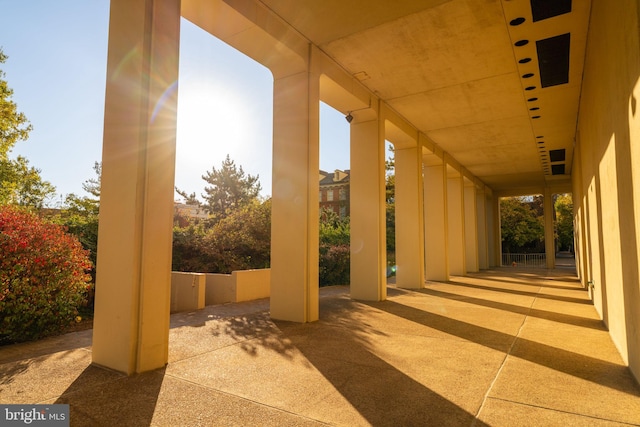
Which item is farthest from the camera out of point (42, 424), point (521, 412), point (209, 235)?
point (209, 235)

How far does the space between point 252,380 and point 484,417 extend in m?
1.93

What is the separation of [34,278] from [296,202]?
12.2 feet

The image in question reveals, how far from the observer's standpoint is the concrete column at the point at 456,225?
1522 centimetres

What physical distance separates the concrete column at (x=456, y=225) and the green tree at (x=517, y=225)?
57.8 feet

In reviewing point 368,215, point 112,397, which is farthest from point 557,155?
point 112,397

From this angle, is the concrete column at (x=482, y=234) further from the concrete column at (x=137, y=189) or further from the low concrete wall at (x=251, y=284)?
the concrete column at (x=137, y=189)

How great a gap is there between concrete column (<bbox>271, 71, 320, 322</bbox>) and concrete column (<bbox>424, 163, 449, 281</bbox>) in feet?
25.3

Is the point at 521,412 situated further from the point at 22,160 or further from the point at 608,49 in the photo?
the point at 22,160

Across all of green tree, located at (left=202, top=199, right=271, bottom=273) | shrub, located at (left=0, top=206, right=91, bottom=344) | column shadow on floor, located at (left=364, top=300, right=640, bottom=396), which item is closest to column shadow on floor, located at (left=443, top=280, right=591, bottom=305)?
column shadow on floor, located at (left=364, top=300, right=640, bottom=396)

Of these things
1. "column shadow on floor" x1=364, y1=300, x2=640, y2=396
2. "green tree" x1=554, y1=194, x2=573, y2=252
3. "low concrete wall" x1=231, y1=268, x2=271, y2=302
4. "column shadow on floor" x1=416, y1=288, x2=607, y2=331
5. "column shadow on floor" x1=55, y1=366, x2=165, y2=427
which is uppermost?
Answer: "green tree" x1=554, y1=194, x2=573, y2=252

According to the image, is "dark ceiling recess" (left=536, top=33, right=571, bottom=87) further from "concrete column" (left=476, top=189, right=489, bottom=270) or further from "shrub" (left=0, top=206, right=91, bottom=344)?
"concrete column" (left=476, top=189, right=489, bottom=270)

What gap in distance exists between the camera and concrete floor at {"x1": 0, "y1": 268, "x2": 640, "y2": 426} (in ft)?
8.97

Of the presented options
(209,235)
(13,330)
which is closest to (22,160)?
(209,235)

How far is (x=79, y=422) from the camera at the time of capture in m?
2.58
